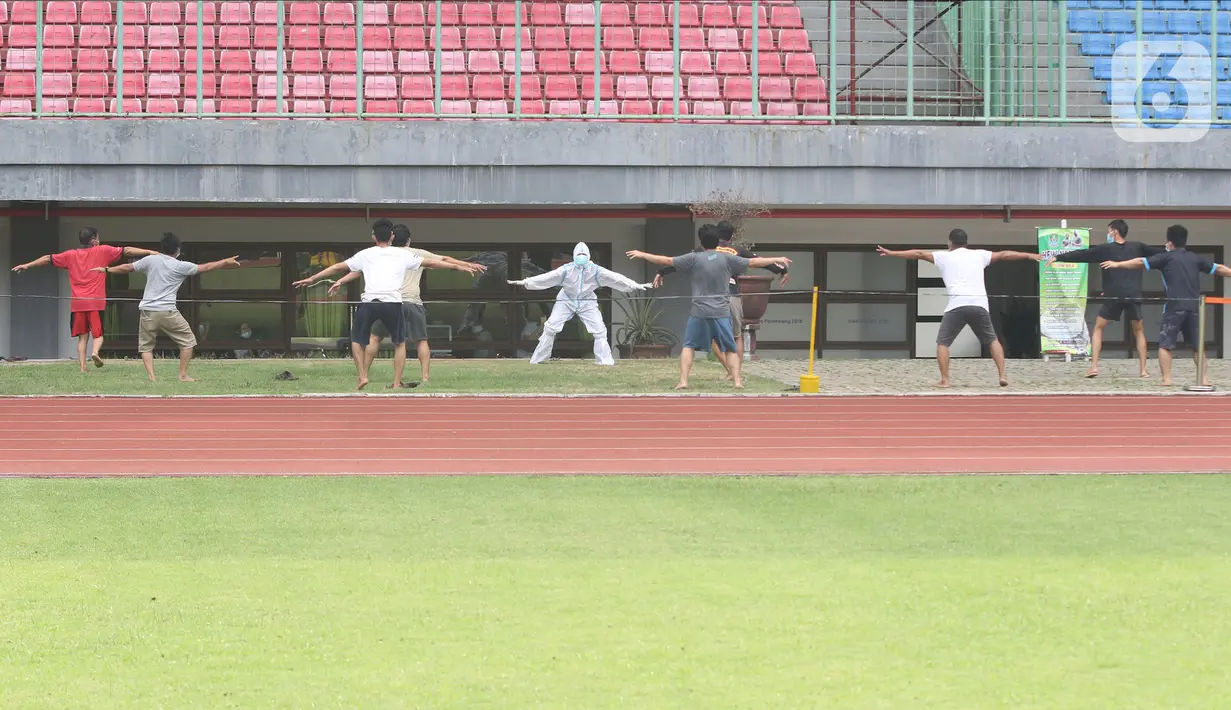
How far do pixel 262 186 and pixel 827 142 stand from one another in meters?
8.12

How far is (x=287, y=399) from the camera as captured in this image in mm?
16297

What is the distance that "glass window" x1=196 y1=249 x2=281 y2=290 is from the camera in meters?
25.6

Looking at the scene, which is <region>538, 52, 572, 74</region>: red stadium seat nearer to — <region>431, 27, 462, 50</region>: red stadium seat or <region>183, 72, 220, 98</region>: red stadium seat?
<region>431, 27, 462, 50</region>: red stadium seat

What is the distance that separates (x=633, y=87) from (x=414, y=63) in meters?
3.54

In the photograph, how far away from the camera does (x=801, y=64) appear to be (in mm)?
25828

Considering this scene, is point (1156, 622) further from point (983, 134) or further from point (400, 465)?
point (983, 134)

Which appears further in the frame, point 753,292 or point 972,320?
point 753,292

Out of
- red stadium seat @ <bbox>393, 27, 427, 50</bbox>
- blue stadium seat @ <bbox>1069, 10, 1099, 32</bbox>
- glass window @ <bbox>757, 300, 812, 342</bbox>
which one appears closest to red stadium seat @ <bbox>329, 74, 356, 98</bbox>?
red stadium seat @ <bbox>393, 27, 427, 50</bbox>

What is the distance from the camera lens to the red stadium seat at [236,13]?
26.2 meters

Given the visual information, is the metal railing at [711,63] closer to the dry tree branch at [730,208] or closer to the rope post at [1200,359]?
the dry tree branch at [730,208]

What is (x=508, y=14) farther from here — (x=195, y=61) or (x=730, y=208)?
(x=730, y=208)

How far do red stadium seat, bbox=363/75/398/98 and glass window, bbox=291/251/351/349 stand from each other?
8.69ft

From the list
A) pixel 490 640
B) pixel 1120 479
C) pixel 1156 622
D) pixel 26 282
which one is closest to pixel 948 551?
pixel 1156 622

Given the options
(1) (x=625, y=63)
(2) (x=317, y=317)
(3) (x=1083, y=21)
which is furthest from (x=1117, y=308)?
(2) (x=317, y=317)
